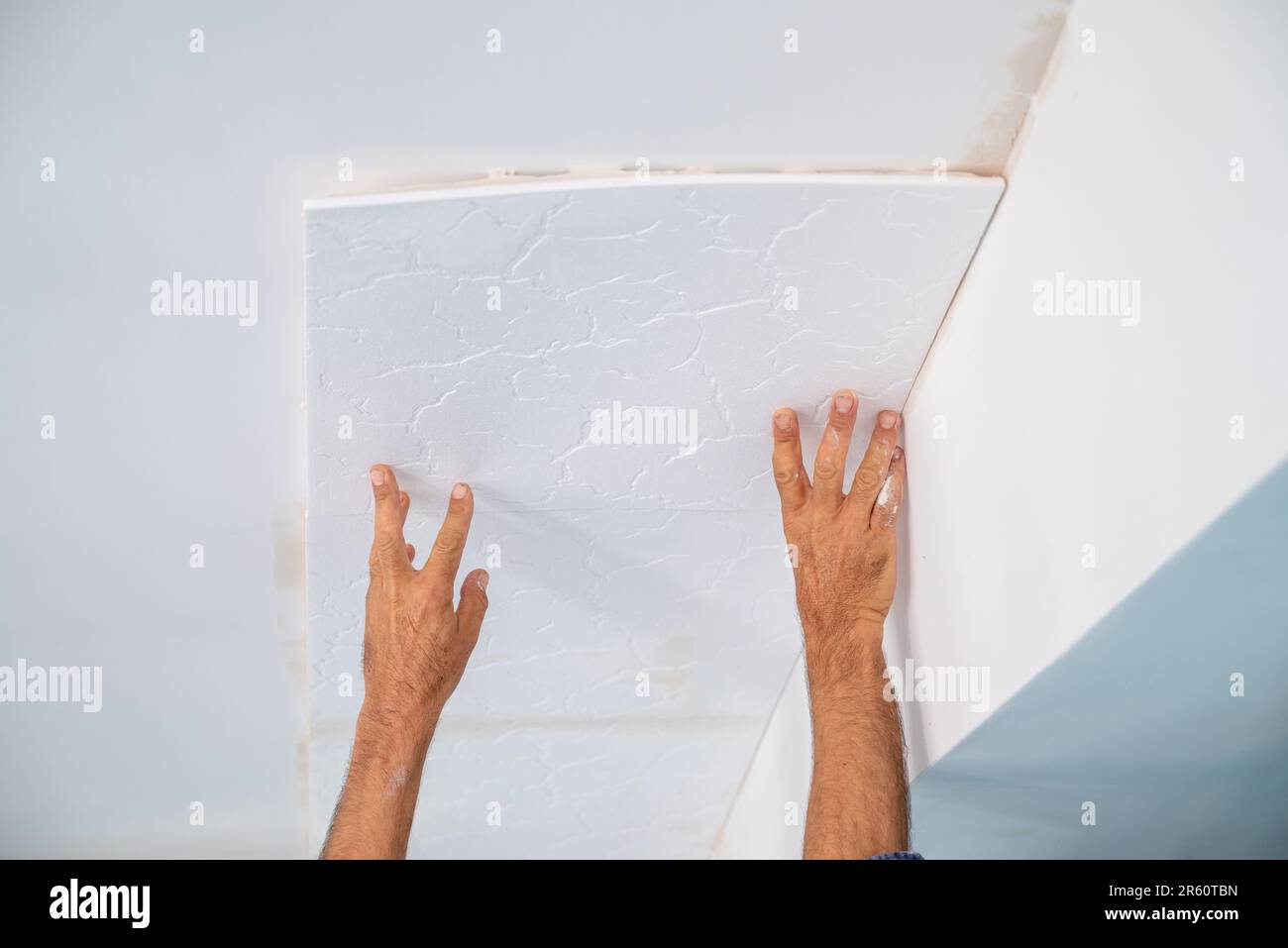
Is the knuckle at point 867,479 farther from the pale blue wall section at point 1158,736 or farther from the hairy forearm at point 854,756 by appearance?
the pale blue wall section at point 1158,736

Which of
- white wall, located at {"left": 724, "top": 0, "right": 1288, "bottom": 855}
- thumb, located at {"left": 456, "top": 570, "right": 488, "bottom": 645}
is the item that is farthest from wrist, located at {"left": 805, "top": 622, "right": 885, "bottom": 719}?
thumb, located at {"left": 456, "top": 570, "right": 488, "bottom": 645}

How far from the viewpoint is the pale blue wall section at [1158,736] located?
1.06 metres

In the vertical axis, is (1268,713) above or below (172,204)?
below

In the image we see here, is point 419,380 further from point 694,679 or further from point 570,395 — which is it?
point 694,679

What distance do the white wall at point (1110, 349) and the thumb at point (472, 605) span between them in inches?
30.5

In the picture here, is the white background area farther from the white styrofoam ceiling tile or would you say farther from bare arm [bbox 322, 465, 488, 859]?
bare arm [bbox 322, 465, 488, 859]

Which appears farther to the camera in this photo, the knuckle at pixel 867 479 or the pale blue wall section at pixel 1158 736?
the knuckle at pixel 867 479

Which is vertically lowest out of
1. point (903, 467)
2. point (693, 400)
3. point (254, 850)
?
point (254, 850)

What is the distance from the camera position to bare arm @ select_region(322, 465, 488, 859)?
→ 156cm

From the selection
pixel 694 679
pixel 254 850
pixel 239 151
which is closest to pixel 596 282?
pixel 239 151

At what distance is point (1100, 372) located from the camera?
1105 mm

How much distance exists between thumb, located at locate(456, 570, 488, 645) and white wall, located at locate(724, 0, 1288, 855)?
0.77 metres

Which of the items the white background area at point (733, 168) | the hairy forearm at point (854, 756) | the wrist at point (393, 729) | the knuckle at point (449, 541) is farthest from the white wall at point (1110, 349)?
the wrist at point (393, 729)

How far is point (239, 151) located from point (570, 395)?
22.2 inches
